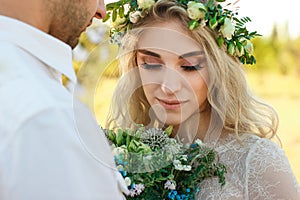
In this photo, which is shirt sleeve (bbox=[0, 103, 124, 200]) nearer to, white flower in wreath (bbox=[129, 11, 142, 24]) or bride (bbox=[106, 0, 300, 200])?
bride (bbox=[106, 0, 300, 200])

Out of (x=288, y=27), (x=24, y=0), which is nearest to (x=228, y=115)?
(x=24, y=0)

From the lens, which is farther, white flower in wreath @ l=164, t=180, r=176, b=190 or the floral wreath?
the floral wreath

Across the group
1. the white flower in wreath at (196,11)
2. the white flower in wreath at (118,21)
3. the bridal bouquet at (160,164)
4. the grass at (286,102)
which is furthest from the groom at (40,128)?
the grass at (286,102)

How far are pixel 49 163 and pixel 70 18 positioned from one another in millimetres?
407

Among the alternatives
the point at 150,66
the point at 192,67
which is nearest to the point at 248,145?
the point at 192,67

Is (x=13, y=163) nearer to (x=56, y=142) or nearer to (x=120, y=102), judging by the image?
(x=56, y=142)

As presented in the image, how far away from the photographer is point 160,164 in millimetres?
2350

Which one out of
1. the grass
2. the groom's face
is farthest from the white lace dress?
the grass

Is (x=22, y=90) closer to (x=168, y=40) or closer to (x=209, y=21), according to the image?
(x=168, y=40)

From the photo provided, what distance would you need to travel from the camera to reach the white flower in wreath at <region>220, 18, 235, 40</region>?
8.68 ft

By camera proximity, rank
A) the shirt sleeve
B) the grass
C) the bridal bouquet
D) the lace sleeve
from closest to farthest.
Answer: the shirt sleeve → the bridal bouquet → the lace sleeve → the grass

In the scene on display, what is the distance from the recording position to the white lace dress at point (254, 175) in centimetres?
255

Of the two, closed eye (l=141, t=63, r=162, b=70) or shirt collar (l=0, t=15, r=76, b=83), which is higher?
shirt collar (l=0, t=15, r=76, b=83)

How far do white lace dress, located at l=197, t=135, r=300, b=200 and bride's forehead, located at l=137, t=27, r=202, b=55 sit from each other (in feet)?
1.54
